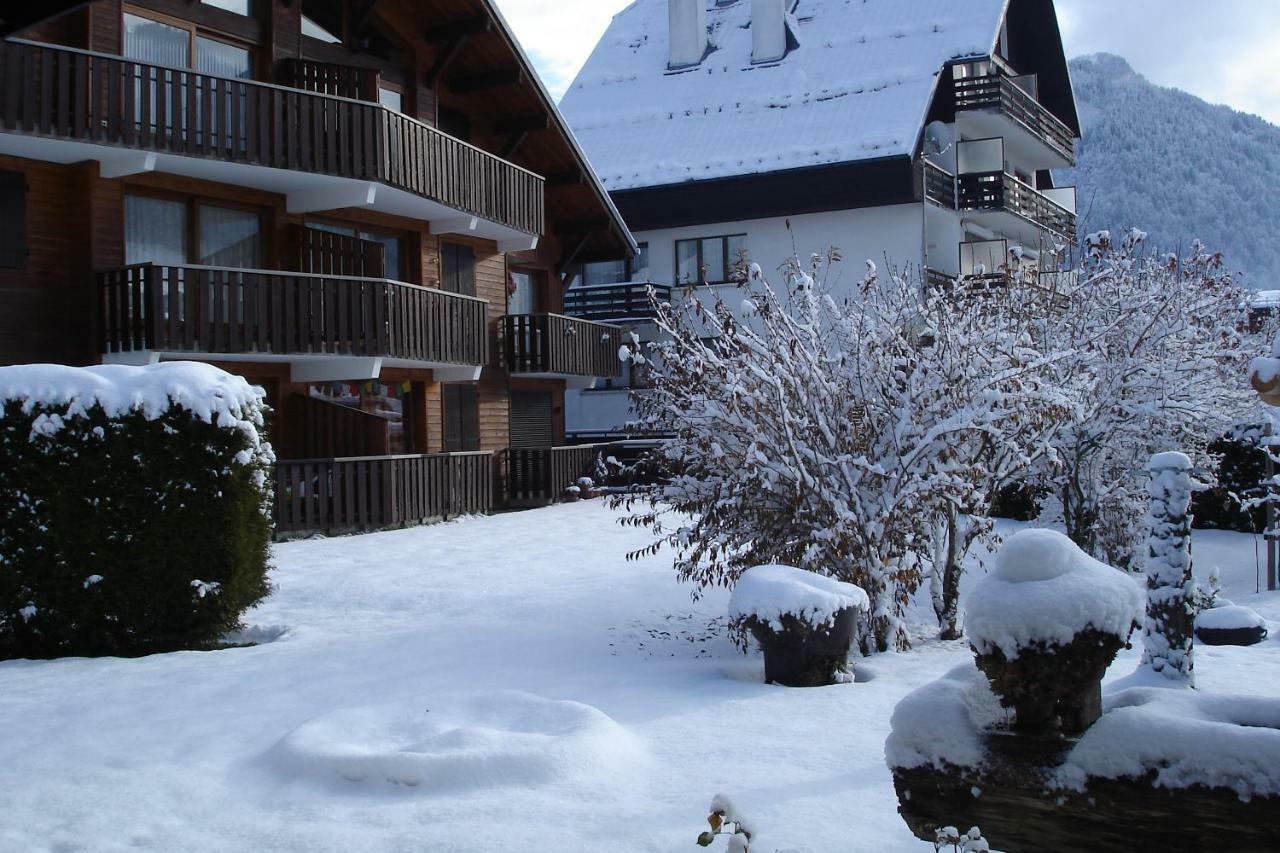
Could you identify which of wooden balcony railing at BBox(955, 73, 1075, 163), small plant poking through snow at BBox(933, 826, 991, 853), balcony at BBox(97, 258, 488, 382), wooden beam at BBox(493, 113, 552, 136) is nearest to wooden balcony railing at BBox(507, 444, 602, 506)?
balcony at BBox(97, 258, 488, 382)

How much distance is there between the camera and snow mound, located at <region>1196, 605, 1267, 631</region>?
11.0m

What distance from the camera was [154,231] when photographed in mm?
16922

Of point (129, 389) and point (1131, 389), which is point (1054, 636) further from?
point (1131, 389)

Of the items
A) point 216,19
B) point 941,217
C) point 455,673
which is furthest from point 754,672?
point 941,217

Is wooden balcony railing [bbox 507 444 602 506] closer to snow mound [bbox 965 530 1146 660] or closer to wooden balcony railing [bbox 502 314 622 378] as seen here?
wooden balcony railing [bbox 502 314 622 378]

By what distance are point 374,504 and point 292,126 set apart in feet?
17.7

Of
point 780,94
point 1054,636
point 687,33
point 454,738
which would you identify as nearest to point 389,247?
point 780,94

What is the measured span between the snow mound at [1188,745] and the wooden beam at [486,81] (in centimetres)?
1970

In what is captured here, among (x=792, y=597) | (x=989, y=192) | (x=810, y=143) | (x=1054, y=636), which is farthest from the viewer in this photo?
(x=989, y=192)

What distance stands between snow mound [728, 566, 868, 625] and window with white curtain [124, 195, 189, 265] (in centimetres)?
1112

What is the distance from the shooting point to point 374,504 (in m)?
17.7

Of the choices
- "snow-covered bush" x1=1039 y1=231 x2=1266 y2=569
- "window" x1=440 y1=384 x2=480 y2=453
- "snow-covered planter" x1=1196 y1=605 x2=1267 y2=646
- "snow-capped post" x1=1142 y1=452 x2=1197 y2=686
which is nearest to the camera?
"snow-capped post" x1=1142 y1=452 x2=1197 y2=686

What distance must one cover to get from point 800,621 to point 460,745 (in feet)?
8.64

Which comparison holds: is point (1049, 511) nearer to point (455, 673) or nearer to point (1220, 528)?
point (1220, 528)
